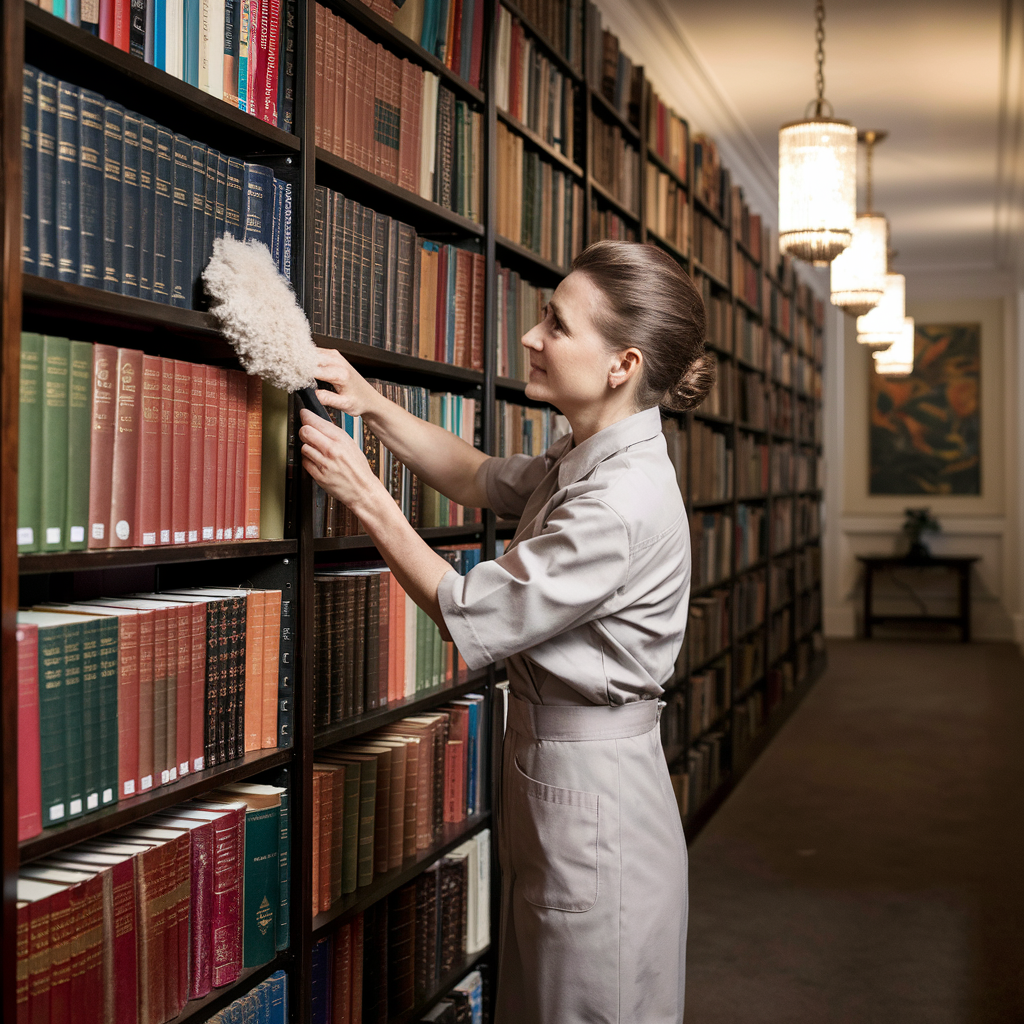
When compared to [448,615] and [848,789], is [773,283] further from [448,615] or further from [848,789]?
[448,615]

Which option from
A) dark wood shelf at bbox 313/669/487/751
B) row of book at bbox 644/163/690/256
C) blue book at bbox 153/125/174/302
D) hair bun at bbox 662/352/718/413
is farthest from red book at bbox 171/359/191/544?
row of book at bbox 644/163/690/256

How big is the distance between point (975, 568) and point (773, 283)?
4541 millimetres

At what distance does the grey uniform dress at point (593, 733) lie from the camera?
138 centimetres

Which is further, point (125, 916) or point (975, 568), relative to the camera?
point (975, 568)

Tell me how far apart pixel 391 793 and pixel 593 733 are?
59 cm

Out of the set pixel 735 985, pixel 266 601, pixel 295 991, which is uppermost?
pixel 266 601

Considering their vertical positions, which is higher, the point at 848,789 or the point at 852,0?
the point at 852,0

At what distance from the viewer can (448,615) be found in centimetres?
137

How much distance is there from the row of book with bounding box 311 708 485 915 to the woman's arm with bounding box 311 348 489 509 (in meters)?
0.49

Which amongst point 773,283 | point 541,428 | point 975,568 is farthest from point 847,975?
point 975,568

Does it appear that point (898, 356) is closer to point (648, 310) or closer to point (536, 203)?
point (536, 203)

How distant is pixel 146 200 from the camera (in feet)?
4.29

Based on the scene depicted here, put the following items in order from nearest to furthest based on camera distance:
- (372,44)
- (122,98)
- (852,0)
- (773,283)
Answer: (122,98), (372,44), (852,0), (773,283)

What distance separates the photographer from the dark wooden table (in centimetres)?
898
